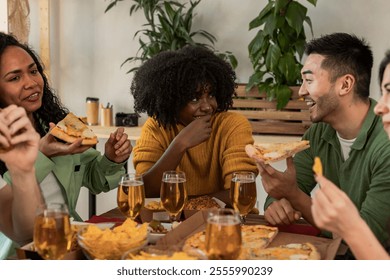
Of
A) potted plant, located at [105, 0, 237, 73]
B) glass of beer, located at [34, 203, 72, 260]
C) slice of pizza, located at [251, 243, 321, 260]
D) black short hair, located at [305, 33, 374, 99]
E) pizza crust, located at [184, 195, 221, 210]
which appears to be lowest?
pizza crust, located at [184, 195, 221, 210]

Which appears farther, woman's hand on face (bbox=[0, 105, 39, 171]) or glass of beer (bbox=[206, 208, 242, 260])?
woman's hand on face (bbox=[0, 105, 39, 171])

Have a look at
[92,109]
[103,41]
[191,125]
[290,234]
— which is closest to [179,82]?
[191,125]

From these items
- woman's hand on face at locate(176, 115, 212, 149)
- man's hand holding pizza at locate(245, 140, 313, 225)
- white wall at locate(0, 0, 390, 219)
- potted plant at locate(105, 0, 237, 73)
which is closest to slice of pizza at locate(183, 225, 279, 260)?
man's hand holding pizza at locate(245, 140, 313, 225)

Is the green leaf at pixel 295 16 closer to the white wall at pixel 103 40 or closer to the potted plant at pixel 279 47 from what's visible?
the potted plant at pixel 279 47

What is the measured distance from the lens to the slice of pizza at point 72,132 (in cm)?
182

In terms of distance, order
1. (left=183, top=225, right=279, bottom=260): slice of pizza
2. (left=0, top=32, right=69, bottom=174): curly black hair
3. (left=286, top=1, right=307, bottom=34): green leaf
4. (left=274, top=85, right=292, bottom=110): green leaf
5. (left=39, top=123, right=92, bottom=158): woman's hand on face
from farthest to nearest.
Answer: (left=274, top=85, right=292, bottom=110): green leaf
(left=286, top=1, right=307, bottom=34): green leaf
(left=0, top=32, right=69, bottom=174): curly black hair
(left=39, top=123, right=92, bottom=158): woman's hand on face
(left=183, top=225, right=279, bottom=260): slice of pizza

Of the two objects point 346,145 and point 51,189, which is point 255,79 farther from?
point 51,189

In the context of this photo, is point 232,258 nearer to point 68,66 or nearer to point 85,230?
point 85,230

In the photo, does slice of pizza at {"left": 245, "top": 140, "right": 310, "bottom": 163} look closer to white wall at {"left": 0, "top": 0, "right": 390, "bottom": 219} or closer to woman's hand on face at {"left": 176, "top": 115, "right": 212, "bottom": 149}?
woman's hand on face at {"left": 176, "top": 115, "right": 212, "bottom": 149}

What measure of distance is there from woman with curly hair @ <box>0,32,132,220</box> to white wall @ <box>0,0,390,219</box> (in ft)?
6.74

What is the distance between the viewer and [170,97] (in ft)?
8.05

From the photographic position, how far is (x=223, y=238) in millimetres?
1156

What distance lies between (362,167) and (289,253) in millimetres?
665

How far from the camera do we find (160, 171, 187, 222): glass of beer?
1.59 m
